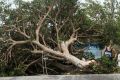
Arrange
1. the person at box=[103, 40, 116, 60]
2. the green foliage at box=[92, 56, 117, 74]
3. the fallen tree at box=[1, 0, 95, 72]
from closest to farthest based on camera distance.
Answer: the green foliage at box=[92, 56, 117, 74]
the fallen tree at box=[1, 0, 95, 72]
the person at box=[103, 40, 116, 60]

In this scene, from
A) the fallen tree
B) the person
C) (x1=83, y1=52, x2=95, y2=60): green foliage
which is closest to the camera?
the fallen tree

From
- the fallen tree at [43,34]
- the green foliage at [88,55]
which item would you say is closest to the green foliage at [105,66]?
the fallen tree at [43,34]

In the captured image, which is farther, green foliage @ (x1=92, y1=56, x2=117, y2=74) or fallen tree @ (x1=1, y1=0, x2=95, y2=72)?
fallen tree @ (x1=1, y1=0, x2=95, y2=72)

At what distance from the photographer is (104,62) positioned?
9.75m

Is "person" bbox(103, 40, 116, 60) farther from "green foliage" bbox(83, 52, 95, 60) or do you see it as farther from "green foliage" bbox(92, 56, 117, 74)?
"green foliage" bbox(92, 56, 117, 74)

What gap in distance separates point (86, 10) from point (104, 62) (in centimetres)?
294

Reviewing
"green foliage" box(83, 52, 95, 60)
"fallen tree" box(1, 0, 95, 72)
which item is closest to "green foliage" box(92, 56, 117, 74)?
"fallen tree" box(1, 0, 95, 72)

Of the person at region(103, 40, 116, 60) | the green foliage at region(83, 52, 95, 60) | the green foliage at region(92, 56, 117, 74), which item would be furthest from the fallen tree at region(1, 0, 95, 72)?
the person at region(103, 40, 116, 60)

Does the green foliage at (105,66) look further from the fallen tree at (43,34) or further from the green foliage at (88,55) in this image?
the green foliage at (88,55)

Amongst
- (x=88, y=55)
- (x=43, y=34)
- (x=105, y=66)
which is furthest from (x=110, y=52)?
(x=43, y=34)

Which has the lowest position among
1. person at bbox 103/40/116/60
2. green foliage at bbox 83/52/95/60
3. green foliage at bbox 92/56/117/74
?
green foliage at bbox 92/56/117/74

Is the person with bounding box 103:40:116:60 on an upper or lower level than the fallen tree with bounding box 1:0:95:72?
lower

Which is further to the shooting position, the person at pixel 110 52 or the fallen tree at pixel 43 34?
the person at pixel 110 52

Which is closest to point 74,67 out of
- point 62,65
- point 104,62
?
point 62,65
